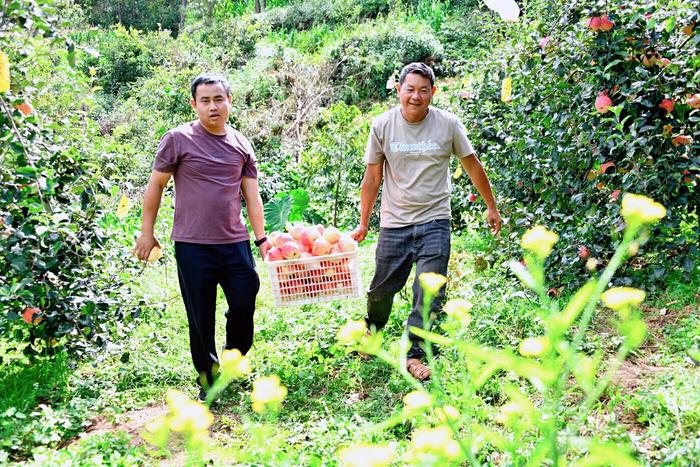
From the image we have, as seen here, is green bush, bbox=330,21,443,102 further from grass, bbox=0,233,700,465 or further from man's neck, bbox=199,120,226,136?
man's neck, bbox=199,120,226,136

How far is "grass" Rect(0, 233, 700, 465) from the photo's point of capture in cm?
258

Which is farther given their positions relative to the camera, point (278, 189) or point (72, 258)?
point (278, 189)

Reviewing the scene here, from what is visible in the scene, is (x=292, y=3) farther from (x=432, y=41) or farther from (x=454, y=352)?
(x=454, y=352)

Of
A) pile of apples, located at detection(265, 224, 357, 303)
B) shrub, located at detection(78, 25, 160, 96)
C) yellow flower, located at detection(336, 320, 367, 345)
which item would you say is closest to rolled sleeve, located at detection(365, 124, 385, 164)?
pile of apples, located at detection(265, 224, 357, 303)

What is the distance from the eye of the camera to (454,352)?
3686mm

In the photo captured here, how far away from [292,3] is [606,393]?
1708 cm

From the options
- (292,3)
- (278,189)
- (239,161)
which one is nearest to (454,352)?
(239,161)

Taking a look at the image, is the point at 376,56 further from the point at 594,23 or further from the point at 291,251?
the point at 291,251

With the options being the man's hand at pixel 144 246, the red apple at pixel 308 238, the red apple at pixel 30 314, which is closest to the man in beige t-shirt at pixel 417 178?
the red apple at pixel 308 238

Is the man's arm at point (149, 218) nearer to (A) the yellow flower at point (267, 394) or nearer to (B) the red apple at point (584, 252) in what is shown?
(B) the red apple at point (584, 252)

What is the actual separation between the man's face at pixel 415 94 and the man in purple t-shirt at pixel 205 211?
864 mm

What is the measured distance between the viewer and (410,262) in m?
3.66

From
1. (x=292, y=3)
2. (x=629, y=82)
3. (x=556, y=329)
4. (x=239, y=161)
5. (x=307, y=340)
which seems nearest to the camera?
(x=556, y=329)

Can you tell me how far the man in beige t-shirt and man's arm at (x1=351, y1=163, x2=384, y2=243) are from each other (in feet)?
0.11
